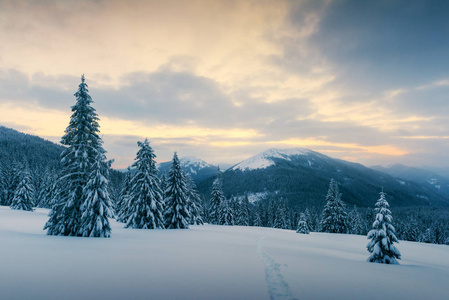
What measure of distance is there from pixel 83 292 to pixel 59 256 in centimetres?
586

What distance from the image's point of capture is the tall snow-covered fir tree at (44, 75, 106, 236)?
64.7 feet

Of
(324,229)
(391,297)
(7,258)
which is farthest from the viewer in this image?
(324,229)

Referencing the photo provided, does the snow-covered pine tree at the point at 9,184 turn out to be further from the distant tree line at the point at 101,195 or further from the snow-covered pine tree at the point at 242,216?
the snow-covered pine tree at the point at 242,216

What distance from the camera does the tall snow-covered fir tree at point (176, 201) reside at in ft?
113

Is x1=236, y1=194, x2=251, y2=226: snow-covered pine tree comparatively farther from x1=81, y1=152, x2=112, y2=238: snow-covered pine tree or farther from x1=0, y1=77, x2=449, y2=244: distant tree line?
x1=81, y1=152, x2=112, y2=238: snow-covered pine tree

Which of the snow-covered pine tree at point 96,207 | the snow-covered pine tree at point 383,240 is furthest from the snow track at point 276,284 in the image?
the snow-covered pine tree at point 96,207

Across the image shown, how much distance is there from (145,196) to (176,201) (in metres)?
5.51

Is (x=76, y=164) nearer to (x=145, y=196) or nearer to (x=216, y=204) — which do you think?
(x=145, y=196)

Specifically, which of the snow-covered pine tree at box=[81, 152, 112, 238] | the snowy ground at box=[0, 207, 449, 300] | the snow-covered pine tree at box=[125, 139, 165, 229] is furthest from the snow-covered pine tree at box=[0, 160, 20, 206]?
the snowy ground at box=[0, 207, 449, 300]

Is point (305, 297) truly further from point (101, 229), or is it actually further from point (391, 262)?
point (101, 229)

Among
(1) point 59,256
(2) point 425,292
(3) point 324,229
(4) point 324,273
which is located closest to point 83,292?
(1) point 59,256

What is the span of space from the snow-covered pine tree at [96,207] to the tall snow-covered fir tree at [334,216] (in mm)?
47220

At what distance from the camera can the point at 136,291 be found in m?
7.43

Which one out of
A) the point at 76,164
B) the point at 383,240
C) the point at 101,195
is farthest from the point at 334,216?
the point at 76,164
